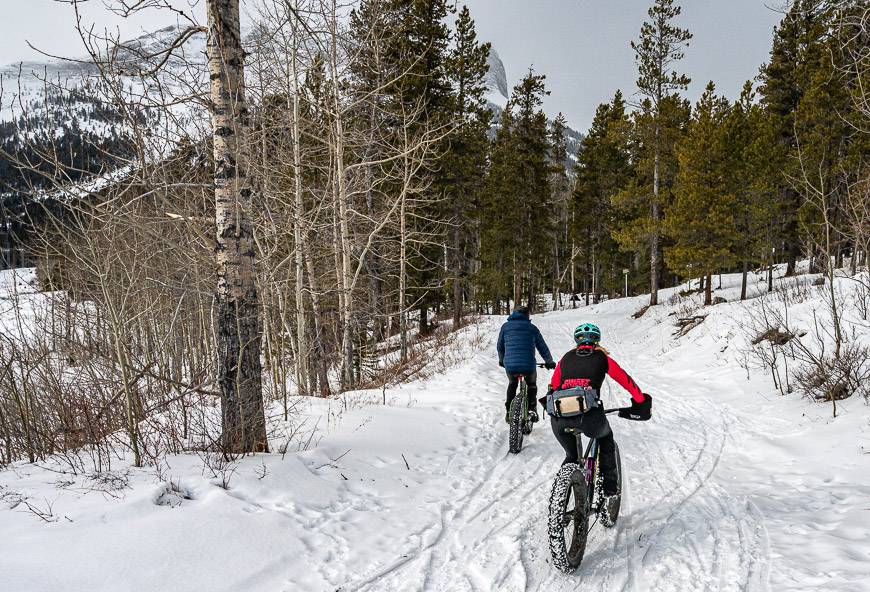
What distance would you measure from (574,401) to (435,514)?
2.16 meters

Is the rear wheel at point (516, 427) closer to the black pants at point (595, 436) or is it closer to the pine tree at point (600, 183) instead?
the black pants at point (595, 436)

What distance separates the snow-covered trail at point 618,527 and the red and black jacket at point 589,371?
1.51m

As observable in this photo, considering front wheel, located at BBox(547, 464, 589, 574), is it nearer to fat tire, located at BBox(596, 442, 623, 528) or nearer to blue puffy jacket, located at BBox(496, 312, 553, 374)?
fat tire, located at BBox(596, 442, 623, 528)

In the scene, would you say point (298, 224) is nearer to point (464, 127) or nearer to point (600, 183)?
point (464, 127)

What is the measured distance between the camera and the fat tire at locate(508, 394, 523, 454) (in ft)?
23.4

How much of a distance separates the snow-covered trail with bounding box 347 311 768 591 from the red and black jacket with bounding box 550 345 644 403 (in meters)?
1.51

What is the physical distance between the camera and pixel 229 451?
210 inches

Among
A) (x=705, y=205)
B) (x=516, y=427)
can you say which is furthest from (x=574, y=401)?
(x=705, y=205)

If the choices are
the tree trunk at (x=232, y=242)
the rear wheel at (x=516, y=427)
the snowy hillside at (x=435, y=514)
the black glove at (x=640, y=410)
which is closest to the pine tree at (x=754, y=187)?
the snowy hillside at (x=435, y=514)

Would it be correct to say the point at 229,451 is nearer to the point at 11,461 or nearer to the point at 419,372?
the point at 11,461

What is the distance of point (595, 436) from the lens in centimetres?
457

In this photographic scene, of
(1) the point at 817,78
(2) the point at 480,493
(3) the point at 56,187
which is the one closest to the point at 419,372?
(2) the point at 480,493

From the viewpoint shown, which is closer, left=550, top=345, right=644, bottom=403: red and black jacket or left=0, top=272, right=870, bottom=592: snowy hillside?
left=0, top=272, right=870, bottom=592: snowy hillside

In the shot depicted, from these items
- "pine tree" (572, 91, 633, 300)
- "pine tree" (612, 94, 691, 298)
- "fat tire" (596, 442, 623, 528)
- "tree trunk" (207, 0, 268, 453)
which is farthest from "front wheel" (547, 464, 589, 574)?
"pine tree" (572, 91, 633, 300)
